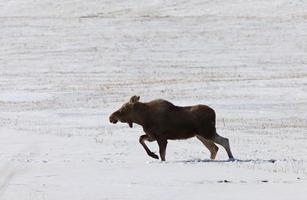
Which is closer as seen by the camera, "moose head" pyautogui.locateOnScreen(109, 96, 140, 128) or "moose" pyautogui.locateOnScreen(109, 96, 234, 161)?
"moose" pyautogui.locateOnScreen(109, 96, 234, 161)

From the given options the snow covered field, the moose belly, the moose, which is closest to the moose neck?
the moose

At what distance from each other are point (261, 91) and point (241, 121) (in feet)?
33.9

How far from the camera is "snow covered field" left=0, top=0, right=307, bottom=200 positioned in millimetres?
13180

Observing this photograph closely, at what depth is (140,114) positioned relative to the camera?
17.8 meters

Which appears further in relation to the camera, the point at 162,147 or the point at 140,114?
the point at 140,114

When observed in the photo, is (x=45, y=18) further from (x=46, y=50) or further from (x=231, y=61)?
(x=231, y=61)

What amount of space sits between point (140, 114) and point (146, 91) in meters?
23.2

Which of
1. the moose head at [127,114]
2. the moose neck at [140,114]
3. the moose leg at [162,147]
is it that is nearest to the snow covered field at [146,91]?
the moose leg at [162,147]

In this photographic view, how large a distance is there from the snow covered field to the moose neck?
2.99ft

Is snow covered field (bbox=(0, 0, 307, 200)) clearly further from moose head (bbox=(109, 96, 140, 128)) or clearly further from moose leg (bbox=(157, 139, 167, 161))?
moose head (bbox=(109, 96, 140, 128))

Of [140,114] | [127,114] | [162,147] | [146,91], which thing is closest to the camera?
[162,147]

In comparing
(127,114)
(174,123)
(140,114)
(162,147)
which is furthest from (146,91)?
(162,147)

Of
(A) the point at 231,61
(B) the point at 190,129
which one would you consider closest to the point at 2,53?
(A) the point at 231,61

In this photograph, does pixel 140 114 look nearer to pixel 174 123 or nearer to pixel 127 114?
pixel 127 114
